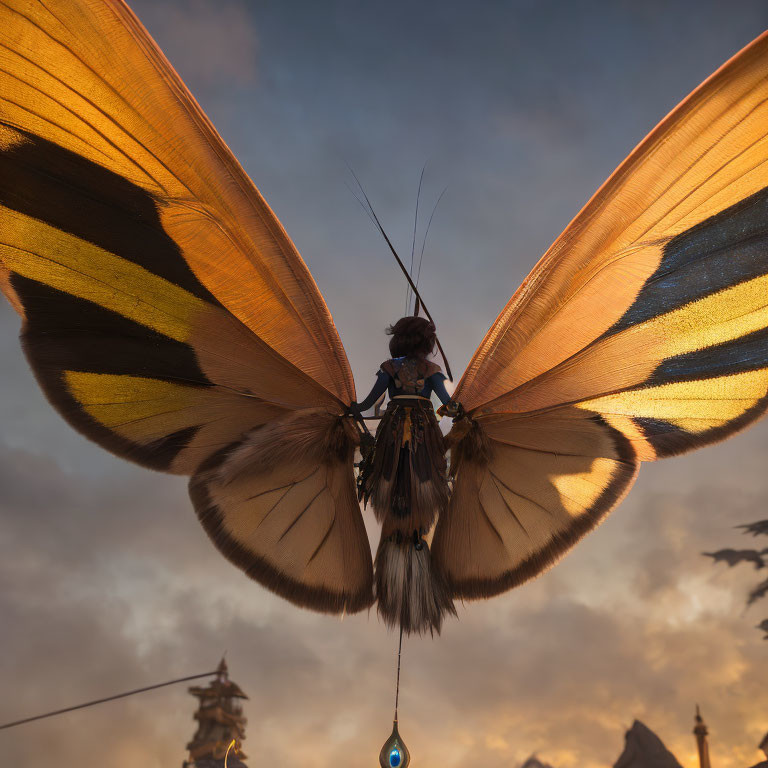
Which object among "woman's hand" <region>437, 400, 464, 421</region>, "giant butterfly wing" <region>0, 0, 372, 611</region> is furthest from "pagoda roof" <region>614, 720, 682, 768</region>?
"woman's hand" <region>437, 400, 464, 421</region>

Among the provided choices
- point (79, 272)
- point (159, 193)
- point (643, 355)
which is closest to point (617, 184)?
point (643, 355)

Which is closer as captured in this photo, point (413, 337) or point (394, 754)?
point (394, 754)

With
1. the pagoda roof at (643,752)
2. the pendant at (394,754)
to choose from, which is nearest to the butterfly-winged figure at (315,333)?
the pendant at (394,754)

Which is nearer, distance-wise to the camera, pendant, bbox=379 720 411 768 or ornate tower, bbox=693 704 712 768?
pendant, bbox=379 720 411 768

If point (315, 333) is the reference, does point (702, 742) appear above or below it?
above

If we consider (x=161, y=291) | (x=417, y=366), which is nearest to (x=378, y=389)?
(x=417, y=366)

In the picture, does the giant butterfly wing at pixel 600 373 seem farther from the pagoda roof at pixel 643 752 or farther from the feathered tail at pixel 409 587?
the pagoda roof at pixel 643 752

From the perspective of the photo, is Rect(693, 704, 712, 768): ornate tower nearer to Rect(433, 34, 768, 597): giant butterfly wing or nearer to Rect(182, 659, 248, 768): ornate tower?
Rect(182, 659, 248, 768): ornate tower

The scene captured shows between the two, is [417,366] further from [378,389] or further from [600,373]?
[600,373]
